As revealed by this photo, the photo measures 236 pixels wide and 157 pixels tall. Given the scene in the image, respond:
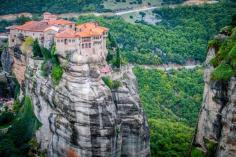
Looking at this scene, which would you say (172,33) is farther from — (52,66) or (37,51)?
(52,66)

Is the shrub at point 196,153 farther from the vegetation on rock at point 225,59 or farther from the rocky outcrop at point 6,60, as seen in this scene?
the rocky outcrop at point 6,60

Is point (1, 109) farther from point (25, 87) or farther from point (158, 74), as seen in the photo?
point (158, 74)

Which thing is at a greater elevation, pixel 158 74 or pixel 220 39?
pixel 220 39

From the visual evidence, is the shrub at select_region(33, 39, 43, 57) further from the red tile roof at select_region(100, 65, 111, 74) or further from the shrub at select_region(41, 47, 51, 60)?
the red tile roof at select_region(100, 65, 111, 74)

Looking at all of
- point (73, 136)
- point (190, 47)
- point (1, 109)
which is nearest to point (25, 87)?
point (1, 109)

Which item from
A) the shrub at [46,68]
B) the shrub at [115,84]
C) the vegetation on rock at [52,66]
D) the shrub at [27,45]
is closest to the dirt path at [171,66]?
the shrub at [27,45]

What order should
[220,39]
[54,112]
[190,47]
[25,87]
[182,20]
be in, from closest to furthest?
[220,39], [54,112], [25,87], [190,47], [182,20]
